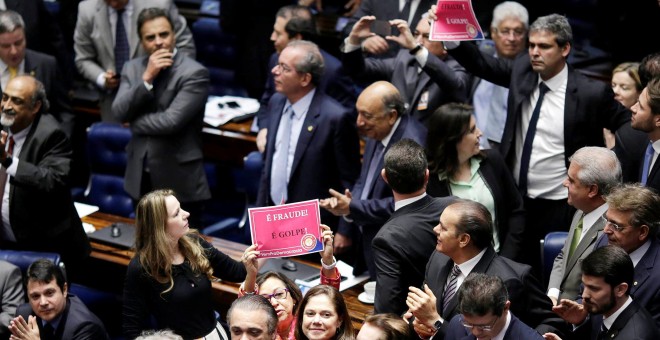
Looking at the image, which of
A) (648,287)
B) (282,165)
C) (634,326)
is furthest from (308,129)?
(634,326)

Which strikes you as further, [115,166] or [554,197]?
[115,166]

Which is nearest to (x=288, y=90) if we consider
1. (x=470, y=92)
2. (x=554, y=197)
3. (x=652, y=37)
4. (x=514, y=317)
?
(x=470, y=92)

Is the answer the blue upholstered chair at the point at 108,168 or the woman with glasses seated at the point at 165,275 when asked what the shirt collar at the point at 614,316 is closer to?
the woman with glasses seated at the point at 165,275

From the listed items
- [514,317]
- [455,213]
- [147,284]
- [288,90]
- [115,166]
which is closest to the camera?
[514,317]

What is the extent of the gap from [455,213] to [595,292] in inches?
24.4

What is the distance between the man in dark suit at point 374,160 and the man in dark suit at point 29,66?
8.88ft

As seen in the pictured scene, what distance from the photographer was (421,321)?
4.18 m

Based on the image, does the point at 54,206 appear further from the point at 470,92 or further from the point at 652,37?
the point at 652,37

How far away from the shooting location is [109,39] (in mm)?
7633

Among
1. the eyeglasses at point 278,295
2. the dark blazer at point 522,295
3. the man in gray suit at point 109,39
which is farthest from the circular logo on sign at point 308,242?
the man in gray suit at point 109,39

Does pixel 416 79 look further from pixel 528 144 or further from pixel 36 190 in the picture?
pixel 36 190

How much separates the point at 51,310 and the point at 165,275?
2.75ft

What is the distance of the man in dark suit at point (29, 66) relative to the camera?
22.8 ft

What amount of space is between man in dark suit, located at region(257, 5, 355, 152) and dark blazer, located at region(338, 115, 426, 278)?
103 cm
